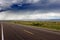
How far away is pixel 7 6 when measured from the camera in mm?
3746

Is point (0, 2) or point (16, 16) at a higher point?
point (0, 2)

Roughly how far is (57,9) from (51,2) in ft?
0.67

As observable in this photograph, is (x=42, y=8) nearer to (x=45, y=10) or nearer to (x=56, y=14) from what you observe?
(x=45, y=10)

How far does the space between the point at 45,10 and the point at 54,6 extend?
209mm

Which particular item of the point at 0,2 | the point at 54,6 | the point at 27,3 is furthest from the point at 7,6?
the point at 54,6

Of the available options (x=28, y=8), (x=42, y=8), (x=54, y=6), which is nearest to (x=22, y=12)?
(x=28, y=8)

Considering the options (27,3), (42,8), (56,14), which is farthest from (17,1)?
(56,14)

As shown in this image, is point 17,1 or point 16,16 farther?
point 16,16

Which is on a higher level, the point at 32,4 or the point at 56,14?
the point at 32,4

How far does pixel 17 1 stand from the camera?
3646mm

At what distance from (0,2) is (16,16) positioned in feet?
1.54

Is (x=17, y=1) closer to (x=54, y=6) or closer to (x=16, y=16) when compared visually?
(x=16, y=16)

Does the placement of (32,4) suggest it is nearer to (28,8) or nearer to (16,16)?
(28,8)

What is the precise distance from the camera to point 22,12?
3.81 m
